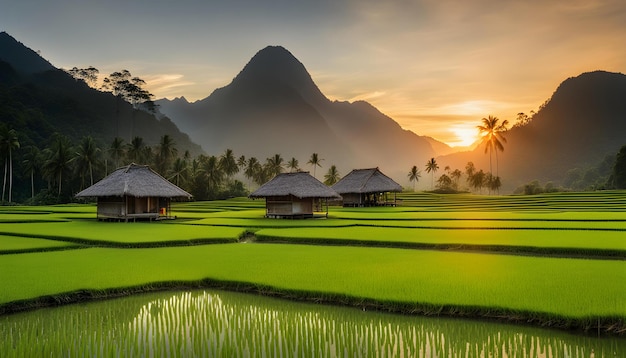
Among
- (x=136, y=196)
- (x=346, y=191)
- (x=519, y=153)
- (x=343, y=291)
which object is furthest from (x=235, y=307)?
(x=519, y=153)

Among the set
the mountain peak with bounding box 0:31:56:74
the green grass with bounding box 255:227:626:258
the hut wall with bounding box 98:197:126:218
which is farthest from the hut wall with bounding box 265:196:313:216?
the mountain peak with bounding box 0:31:56:74

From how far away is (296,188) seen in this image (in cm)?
3169

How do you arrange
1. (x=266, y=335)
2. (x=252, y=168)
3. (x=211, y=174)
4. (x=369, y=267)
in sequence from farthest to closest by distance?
(x=252, y=168) < (x=211, y=174) < (x=369, y=267) < (x=266, y=335)

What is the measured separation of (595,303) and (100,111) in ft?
362

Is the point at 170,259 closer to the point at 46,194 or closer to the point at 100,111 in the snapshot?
the point at 46,194

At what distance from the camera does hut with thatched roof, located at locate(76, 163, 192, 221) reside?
2962 cm

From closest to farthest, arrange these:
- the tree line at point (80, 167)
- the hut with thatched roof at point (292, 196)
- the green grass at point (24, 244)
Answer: the green grass at point (24, 244)
the hut with thatched roof at point (292, 196)
the tree line at point (80, 167)

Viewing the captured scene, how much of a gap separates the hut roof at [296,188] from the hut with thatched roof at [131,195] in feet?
19.4

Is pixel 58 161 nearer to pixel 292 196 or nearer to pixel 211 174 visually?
pixel 211 174

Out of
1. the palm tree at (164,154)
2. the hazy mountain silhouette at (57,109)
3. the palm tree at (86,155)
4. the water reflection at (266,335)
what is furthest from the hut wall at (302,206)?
Answer: the hazy mountain silhouette at (57,109)

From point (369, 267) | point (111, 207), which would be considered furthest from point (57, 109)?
point (369, 267)

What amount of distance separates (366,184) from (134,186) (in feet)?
78.5

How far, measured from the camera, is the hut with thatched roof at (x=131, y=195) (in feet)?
97.2

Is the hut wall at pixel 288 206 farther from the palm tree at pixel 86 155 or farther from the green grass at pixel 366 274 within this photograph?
the palm tree at pixel 86 155
